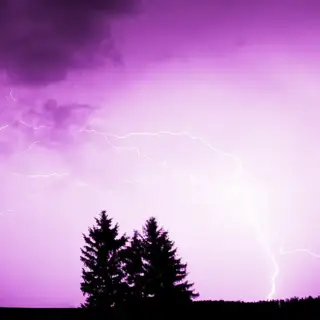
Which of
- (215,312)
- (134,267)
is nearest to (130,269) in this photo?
(134,267)

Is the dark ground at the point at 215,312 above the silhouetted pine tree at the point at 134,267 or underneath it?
underneath

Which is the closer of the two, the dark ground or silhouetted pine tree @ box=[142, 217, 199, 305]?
the dark ground

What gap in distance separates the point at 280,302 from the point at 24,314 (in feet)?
33.8

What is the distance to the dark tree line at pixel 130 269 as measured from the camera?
2459 centimetres

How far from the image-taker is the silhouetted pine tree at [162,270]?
24.4 m

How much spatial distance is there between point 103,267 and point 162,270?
11.9 feet

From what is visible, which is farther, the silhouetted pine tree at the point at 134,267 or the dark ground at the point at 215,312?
the silhouetted pine tree at the point at 134,267

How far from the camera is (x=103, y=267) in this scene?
2606cm

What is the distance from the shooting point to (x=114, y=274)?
85.3 ft

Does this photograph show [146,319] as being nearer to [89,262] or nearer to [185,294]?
[185,294]

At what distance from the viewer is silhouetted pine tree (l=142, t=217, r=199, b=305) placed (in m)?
24.4

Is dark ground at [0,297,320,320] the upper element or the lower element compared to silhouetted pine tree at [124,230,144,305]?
lower

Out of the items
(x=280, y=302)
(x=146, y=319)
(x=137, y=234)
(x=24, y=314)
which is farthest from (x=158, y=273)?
(x=280, y=302)

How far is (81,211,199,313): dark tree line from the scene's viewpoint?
24.6 metres
